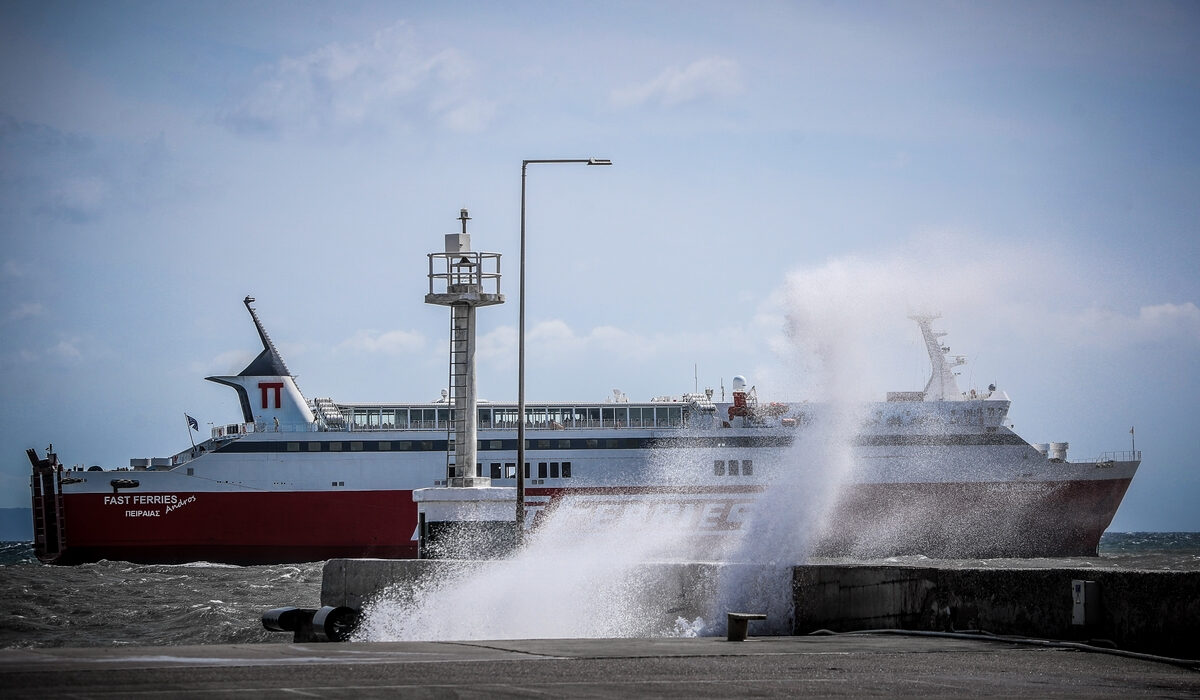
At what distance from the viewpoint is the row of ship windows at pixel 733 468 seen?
50031 mm

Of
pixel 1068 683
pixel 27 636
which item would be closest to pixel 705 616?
pixel 1068 683

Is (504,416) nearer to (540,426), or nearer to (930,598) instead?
(540,426)

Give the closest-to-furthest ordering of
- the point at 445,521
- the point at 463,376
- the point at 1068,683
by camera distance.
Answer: the point at 1068,683
the point at 445,521
the point at 463,376

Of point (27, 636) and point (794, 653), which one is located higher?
point (794, 653)

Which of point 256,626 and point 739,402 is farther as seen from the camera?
point 739,402

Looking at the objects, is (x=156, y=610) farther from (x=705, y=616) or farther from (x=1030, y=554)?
(x=1030, y=554)

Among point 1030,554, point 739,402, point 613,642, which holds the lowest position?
point 1030,554

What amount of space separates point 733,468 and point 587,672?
138 feet

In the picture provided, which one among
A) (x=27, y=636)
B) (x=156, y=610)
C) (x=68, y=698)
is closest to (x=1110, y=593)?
(x=68, y=698)

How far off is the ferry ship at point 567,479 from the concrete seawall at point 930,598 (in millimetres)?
33281

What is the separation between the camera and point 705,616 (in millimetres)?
14492

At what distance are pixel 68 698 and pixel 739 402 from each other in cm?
4530

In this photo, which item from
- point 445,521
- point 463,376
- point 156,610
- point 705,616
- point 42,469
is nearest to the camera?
point 705,616

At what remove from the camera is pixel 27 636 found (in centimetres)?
2011
